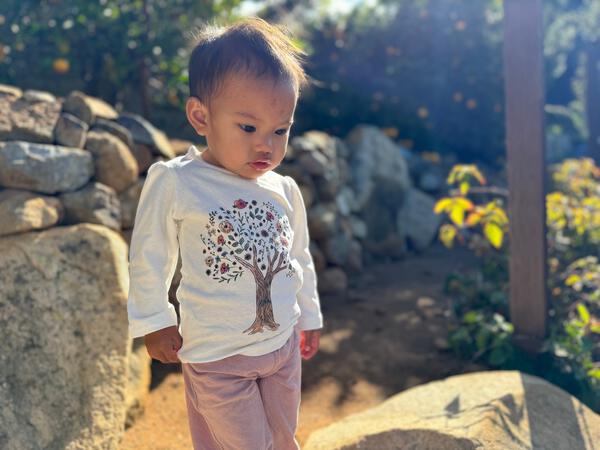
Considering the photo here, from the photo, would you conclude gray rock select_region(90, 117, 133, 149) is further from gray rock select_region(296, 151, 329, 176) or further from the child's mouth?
the child's mouth

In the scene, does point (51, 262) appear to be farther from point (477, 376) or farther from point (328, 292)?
point (328, 292)

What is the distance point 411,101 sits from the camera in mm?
7383

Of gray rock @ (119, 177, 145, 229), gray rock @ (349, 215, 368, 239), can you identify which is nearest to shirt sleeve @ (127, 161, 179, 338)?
gray rock @ (119, 177, 145, 229)

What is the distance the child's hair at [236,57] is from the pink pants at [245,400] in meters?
0.72

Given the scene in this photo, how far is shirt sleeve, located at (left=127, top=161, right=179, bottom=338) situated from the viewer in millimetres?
1600

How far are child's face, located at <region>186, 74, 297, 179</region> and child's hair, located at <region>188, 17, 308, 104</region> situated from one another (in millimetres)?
23

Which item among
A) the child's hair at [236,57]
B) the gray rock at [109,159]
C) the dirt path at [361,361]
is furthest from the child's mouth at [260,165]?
the gray rock at [109,159]

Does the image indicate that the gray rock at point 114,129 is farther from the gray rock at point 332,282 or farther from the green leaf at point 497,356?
the green leaf at point 497,356

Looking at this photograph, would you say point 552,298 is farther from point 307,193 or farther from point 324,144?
point 324,144

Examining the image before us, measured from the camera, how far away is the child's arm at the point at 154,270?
1601 millimetres

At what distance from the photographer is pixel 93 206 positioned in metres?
2.85

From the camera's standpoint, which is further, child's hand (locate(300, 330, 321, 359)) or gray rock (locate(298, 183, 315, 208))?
gray rock (locate(298, 183, 315, 208))

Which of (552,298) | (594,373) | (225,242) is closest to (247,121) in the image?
(225,242)

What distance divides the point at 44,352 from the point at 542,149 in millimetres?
2550
